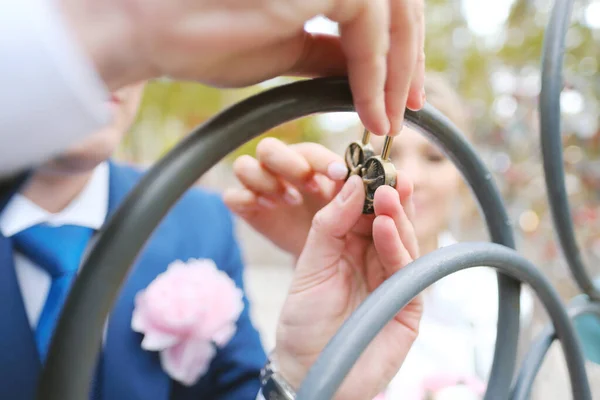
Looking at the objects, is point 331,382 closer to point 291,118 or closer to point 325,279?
point 291,118

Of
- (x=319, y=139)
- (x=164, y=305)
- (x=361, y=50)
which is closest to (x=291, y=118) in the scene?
(x=361, y=50)

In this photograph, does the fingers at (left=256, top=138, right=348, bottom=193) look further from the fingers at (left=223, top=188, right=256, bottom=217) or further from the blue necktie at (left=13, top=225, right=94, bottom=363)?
the blue necktie at (left=13, top=225, right=94, bottom=363)

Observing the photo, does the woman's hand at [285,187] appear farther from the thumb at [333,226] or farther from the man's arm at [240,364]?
the man's arm at [240,364]

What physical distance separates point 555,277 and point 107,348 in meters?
2.29

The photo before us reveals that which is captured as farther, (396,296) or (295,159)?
(295,159)

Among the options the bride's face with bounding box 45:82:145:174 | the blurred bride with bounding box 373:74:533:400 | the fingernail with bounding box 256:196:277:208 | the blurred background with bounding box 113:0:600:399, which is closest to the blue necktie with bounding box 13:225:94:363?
the bride's face with bounding box 45:82:145:174

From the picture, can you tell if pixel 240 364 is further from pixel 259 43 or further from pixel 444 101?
pixel 444 101

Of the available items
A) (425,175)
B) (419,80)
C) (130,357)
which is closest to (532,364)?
(419,80)

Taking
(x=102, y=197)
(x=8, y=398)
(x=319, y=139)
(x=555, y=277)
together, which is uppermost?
(x=319, y=139)

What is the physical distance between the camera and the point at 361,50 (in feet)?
0.74

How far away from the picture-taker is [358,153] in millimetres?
338

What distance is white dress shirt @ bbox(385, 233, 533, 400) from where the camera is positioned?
110 cm

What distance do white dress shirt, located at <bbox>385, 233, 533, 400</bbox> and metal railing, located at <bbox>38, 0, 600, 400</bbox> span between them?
67cm

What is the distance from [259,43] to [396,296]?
0.41 ft
